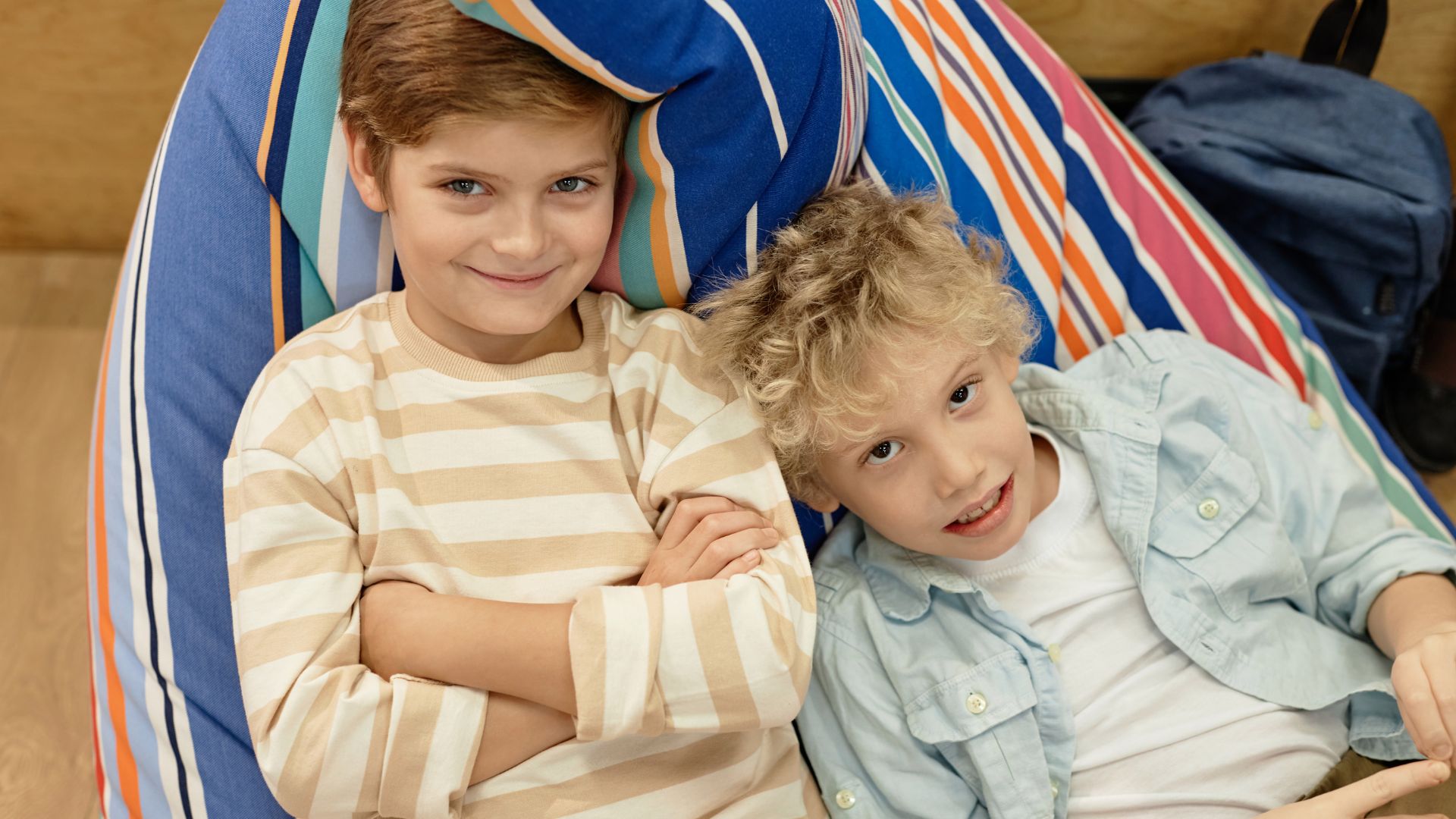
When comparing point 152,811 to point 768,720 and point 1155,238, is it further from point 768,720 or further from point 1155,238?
point 1155,238

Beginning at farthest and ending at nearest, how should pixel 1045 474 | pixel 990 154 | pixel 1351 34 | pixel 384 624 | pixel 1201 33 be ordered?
→ pixel 1201 33 → pixel 1351 34 → pixel 990 154 → pixel 1045 474 → pixel 384 624

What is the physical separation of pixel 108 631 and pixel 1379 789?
117 cm

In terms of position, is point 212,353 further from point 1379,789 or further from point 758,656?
point 1379,789

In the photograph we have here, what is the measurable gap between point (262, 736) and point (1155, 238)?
1.12 m

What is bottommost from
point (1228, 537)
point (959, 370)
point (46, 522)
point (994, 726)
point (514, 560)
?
point (46, 522)

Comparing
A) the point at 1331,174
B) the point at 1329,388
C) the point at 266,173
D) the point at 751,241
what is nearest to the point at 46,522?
the point at 266,173

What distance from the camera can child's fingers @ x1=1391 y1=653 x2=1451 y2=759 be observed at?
105 cm

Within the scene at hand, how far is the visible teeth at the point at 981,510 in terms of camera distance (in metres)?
1.11

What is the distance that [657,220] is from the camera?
110cm

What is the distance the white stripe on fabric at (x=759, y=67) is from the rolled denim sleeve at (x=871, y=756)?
49 cm

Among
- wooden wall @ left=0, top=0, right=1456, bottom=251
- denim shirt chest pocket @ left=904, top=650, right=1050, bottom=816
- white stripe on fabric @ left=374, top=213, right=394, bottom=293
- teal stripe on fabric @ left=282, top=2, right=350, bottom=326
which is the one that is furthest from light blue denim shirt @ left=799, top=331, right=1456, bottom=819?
wooden wall @ left=0, top=0, right=1456, bottom=251

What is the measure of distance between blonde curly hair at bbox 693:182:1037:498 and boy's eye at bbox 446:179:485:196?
9.7 inches

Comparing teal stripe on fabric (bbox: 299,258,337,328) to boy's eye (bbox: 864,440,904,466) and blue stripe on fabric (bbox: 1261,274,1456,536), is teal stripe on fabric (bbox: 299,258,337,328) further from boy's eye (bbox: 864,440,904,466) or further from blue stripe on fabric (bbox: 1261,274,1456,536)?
blue stripe on fabric (bbox: 1261,274,1456,536)

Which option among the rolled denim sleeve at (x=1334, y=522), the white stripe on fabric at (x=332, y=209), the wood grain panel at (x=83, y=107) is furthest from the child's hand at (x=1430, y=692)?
the wood grain panel at (x=83, y=107)
